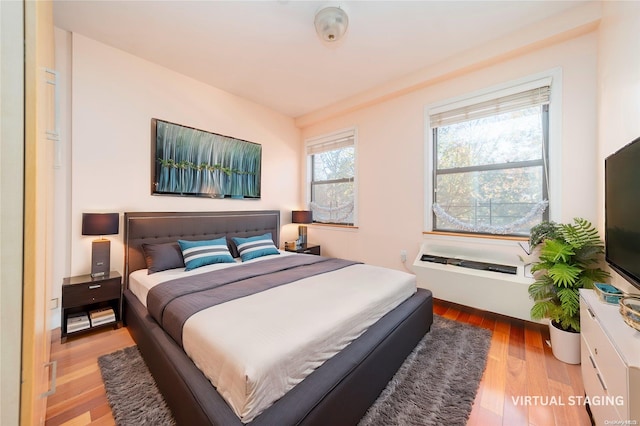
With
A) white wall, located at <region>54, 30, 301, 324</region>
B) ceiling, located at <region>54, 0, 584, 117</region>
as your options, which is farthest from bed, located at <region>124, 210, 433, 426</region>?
ceiling, located at <region>54, 0, 584, 117</region>

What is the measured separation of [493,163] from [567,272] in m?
1.30

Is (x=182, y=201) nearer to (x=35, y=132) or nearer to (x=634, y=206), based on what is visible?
→ (x=35, y=132)

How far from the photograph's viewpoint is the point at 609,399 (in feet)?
3.28

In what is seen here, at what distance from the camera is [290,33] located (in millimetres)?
2334

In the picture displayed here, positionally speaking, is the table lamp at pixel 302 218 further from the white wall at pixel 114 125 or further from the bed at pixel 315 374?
the bed at pixel 315 374

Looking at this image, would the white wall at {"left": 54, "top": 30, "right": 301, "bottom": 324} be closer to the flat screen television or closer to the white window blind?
the white window blind

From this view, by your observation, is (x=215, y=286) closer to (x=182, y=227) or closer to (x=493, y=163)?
(x=182, y=227)

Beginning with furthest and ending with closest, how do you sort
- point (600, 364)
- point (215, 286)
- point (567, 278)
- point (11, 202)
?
point (215, 286)
point (567, 278)
point (600, 364)
point (11, 202)

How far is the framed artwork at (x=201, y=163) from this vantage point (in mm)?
2885

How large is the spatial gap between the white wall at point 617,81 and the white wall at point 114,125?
3795mm

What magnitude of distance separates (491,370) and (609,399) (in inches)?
34.9

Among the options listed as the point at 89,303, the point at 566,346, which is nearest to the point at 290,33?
the point at 89,303

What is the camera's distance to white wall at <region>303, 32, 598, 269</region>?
2143 mm

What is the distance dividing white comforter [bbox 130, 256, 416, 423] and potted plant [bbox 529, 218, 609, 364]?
1.15m
